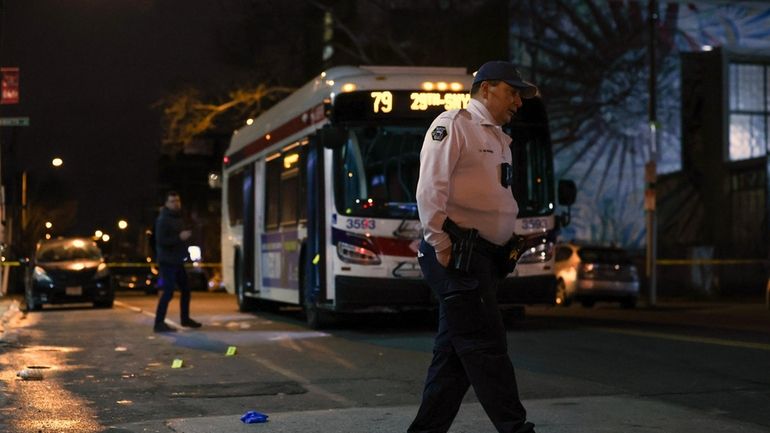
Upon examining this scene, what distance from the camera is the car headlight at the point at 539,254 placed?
1456 cm

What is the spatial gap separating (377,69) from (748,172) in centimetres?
2187

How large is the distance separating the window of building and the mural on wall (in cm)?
171

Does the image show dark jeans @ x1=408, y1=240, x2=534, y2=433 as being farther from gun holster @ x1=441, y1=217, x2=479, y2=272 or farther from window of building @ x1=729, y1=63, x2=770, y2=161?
window of building @ x1=729, y1=63, x2=770, y2=161

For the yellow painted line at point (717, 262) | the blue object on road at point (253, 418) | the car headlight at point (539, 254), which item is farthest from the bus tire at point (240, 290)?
the yellow painted line at point (717, 262)

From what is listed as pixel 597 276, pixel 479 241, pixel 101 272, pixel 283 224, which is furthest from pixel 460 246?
pixel 597 276

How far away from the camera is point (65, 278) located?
74.5 feet

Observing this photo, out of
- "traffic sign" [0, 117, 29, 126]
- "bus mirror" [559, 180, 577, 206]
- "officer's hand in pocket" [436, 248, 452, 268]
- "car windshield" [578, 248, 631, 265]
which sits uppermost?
"traffic sign" [0, 117, 29, 126]

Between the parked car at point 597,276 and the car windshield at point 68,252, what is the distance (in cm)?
982

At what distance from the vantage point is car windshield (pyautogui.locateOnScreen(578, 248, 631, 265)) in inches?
993

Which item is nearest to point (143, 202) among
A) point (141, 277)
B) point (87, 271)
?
point (141, 277)

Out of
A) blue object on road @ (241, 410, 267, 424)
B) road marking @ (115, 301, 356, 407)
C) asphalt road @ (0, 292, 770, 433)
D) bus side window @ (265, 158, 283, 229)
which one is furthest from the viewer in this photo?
bus side window @ (265, 158, 283, 229)

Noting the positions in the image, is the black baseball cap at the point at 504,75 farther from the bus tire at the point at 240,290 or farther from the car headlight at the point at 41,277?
the car headlight at the point at 41,277

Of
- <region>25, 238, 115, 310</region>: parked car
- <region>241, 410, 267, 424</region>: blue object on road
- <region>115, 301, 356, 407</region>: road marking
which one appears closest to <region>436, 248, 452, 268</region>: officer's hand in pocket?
<region>241, 410, 267, 424</region>: blue object on road

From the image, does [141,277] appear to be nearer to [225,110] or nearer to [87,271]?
[225,110]
